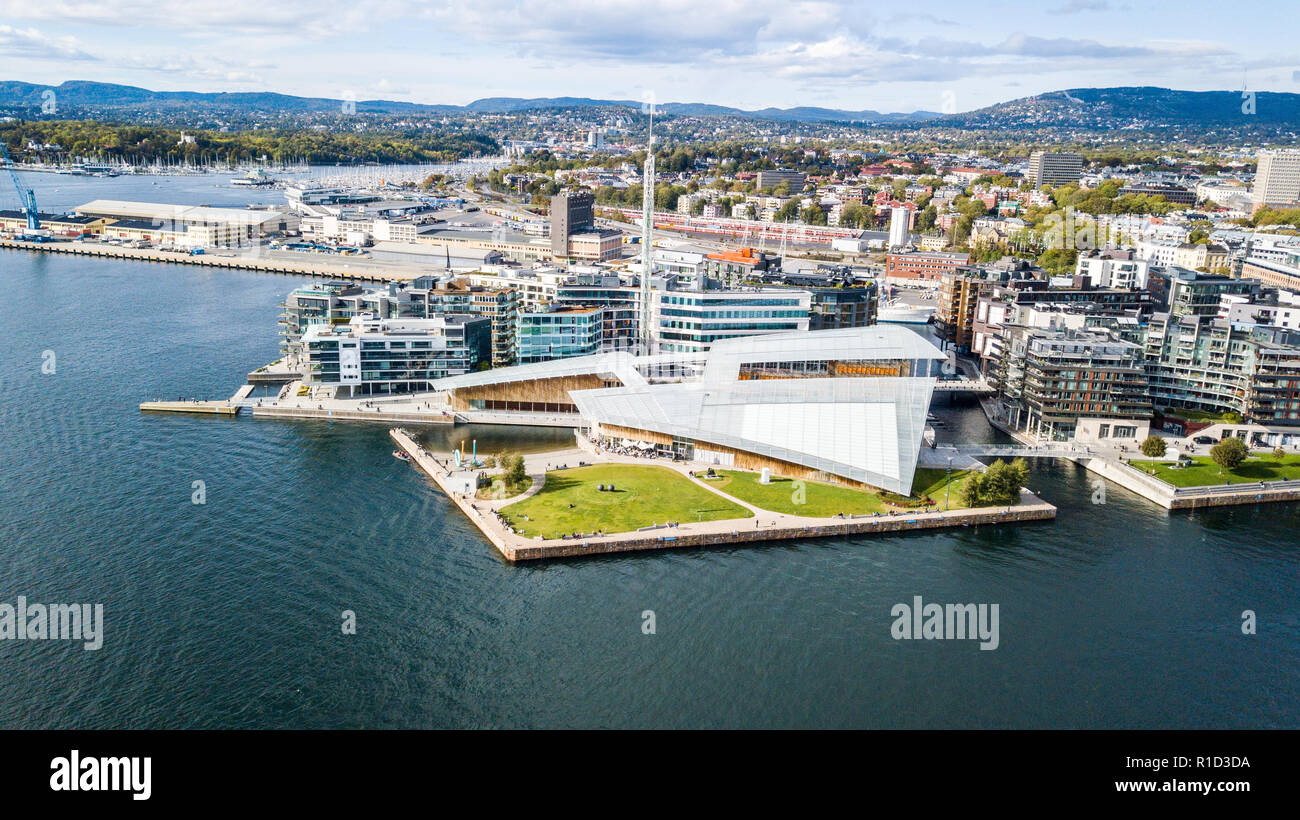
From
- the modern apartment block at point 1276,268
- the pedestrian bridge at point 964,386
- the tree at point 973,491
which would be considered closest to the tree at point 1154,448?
the tree at point 973,491

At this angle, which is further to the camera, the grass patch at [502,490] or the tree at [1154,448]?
the tree at [1154,448]

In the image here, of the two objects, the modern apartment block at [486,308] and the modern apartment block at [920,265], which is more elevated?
the modern apartment block at [920,265]

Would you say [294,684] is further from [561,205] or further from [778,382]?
[561,205]

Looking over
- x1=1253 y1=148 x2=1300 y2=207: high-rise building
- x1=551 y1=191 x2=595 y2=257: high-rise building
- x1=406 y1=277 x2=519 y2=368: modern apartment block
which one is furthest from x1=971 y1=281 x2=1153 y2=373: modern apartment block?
x1=1253 y1=148 x2=1300 y2=207: high-rise building

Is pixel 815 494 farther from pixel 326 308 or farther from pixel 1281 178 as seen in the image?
pixel 1281 178
